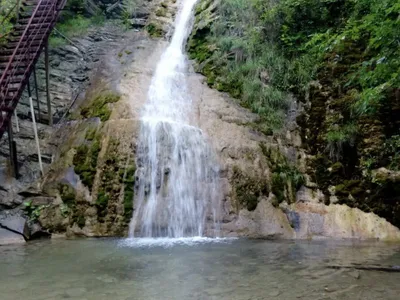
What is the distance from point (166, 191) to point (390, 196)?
4549 mm

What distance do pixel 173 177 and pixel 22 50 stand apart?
5377mm

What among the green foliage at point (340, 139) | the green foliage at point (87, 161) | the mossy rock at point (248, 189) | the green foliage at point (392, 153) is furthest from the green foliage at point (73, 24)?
the green foliage at point (392, 153)

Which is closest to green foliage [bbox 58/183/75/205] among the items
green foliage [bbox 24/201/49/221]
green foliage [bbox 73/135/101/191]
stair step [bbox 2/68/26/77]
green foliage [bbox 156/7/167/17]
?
green foliage [bbox 73/135/101/191]

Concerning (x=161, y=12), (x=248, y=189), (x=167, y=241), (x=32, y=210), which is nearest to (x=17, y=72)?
(x=32, y=210)

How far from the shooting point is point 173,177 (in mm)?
9086

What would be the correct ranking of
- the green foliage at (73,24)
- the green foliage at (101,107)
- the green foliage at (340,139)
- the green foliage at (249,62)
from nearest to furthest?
1. the green foliage at (340,139)
2. the green foliage at (101,107)
3. the green foliage at (249,62)
4. the green foliage at (73,24)

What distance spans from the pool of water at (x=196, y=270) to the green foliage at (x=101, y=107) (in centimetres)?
385

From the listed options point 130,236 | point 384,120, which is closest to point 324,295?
point 130,236

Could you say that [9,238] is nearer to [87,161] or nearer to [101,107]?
[87,161]

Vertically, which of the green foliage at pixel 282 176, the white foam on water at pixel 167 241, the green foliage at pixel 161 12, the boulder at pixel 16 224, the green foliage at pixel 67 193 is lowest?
the white foam on water at pixel 167 241

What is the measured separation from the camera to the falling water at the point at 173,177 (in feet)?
27.6

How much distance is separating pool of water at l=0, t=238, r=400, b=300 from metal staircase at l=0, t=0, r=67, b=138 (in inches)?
136

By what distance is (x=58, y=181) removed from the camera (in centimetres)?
929

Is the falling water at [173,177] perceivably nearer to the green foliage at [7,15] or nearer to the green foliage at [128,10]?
the green foliage at [7,15]
